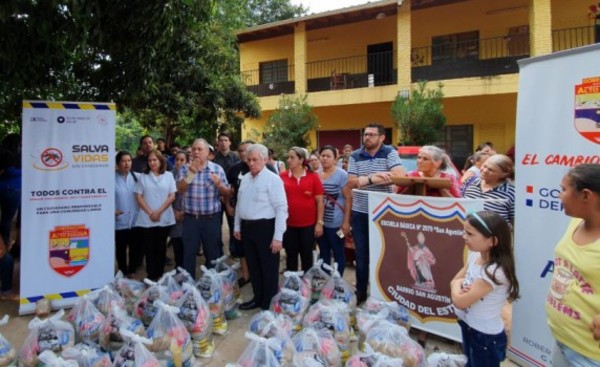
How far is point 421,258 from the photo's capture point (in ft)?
11.2

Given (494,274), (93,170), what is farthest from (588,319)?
(93,170)

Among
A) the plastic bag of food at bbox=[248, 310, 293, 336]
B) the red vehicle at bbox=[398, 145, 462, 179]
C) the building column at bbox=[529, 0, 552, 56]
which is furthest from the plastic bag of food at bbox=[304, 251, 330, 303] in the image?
the building column at bbox=[529, 0, 552, 56]

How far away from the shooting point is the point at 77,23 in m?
3.44

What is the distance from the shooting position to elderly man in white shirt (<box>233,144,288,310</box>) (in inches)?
155

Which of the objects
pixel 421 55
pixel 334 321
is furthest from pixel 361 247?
pixel 421 55

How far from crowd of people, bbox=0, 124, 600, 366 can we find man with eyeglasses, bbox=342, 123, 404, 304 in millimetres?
10

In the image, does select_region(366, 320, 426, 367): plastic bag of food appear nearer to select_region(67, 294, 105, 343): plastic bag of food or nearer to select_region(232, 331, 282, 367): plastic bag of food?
select_region(232, 331, 282, 367): plastic bag of food

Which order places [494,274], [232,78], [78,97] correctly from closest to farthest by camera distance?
[494,274] → [78,97] → [232,78]

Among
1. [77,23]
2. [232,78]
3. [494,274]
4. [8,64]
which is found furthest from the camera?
[232,78]

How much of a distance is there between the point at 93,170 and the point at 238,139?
13.8 m

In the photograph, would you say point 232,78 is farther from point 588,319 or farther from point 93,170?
point 588,319

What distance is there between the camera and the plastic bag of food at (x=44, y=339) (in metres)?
2.83

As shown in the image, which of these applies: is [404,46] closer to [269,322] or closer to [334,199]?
[334,199]

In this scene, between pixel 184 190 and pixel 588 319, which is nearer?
pixel 588 319
